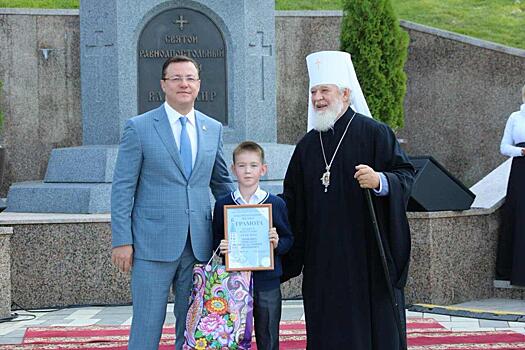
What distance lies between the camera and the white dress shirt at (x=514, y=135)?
33.3ft

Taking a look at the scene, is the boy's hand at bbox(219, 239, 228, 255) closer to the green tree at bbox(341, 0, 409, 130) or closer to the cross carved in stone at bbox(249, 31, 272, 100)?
the cross carved in stone at bbox(249, 31, 272, 100)

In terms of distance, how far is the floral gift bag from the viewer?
5.62 m

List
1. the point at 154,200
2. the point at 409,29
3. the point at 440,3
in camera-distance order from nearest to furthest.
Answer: the point at 154,200, the point at 409,29, the point at 440,3

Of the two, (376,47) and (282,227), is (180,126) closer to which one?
(282,227)

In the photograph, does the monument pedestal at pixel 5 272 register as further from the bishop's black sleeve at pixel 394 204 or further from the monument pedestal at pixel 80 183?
the bishop's black sleeve at pixel 394 204

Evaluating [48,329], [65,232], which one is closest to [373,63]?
[65,232]

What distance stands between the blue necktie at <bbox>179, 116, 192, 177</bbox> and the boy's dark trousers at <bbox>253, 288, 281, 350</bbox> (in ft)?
2.81

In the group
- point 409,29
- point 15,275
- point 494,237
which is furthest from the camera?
point 409,29

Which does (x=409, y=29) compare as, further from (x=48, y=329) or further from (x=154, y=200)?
(x=154, y=200)

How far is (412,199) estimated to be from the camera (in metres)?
9.48

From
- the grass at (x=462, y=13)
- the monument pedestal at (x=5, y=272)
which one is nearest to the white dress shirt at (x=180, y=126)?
the monument pedestal at (x=5, y=272)

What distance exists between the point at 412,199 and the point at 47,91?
23.5ft

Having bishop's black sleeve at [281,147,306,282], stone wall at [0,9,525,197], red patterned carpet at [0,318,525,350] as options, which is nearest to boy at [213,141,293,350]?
bishop's black sleeve at [281,147,306,282]

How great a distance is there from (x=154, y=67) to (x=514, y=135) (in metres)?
3.98
